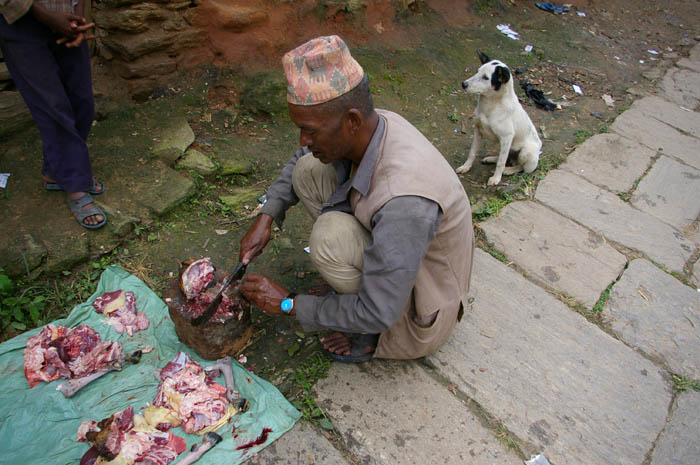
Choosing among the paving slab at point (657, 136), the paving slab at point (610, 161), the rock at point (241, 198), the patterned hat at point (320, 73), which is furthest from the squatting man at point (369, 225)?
the paving slab at point (657, 136)

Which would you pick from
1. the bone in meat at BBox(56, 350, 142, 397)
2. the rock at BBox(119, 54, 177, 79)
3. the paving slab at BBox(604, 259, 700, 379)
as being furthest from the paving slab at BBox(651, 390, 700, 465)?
the rock at BBox(119, 54, 177, 79)

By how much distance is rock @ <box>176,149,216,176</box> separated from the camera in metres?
3.52

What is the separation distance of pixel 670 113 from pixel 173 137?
Result: 228 inches

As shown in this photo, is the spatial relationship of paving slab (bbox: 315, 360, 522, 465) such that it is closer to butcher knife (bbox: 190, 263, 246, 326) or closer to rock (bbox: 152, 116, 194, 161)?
→ butcher knife (bbox: 190, 263, 246, 326)

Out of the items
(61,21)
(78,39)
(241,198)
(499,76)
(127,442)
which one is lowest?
(241,198)

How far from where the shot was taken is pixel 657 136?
198 inches

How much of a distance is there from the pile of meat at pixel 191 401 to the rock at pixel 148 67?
2.66m

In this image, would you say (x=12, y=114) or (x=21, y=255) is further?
(x=12, y=114)

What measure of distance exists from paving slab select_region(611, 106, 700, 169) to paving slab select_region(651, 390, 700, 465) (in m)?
3.13

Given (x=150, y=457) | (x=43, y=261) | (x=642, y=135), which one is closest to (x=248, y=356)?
(x=150, y=457)

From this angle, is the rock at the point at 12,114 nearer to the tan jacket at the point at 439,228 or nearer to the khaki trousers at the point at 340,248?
the khaki trousers at the point at 340,248

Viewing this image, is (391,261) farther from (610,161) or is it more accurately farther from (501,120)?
(610,161)

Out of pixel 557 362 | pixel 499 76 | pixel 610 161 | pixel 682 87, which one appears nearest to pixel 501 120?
pixel 499 76

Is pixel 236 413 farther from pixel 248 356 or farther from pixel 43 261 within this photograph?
pixel 43 261
